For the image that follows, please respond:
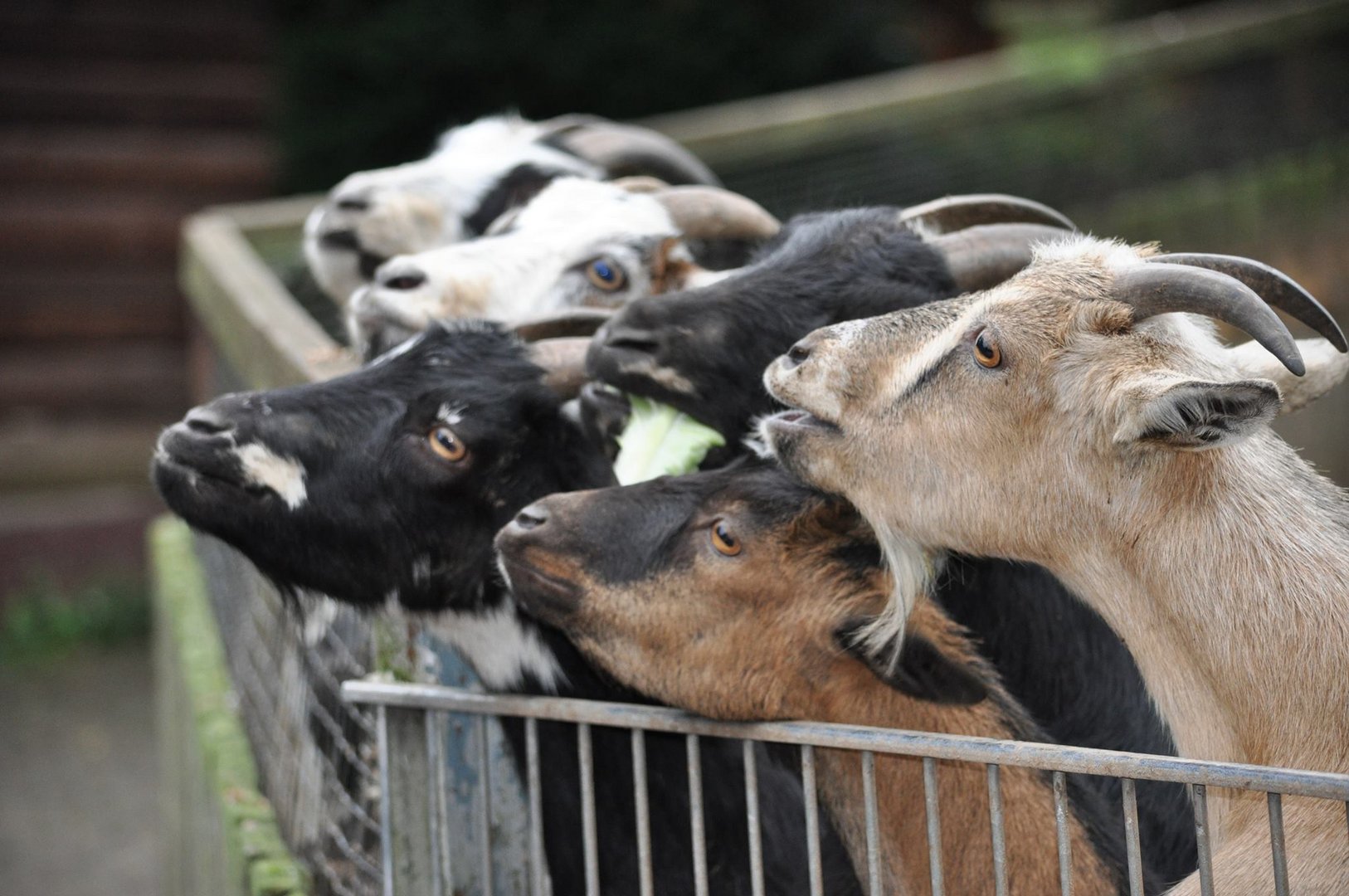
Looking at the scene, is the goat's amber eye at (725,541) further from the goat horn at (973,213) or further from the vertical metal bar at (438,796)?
the goat horn at (973,213)

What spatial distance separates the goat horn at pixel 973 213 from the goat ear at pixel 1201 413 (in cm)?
116

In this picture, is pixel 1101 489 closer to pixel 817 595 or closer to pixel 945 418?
pixel 945 418

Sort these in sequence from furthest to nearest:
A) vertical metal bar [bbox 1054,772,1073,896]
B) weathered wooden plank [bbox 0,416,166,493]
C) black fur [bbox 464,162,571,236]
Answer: weathered wooden plank [bbox 0,416,166,493] → black fur [bbox 464,162,571,236] → vertical metal bar [bbox 1054,772,1073,896]

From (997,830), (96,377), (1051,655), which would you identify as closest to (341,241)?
(1051,655)

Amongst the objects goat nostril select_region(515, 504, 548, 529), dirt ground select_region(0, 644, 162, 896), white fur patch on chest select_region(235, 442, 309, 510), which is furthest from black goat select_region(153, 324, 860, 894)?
dirt ground select_region(0, 644, 162, 896)

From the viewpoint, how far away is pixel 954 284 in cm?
315

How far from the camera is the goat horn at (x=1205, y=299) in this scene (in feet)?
6.79

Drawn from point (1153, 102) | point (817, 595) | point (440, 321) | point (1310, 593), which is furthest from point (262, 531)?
point (1153, 102)

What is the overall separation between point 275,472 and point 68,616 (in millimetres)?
8033

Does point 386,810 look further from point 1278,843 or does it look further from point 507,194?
point 507,194

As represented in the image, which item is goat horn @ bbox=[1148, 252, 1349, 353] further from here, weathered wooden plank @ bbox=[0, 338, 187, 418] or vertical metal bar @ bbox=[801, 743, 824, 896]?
weathered wooden plank @ bbox=[0, 338, 187, 418]

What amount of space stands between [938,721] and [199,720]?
2.87 meters

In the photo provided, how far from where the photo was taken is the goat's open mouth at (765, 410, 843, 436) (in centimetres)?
258

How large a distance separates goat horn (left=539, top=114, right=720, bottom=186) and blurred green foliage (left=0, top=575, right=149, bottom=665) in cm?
663
